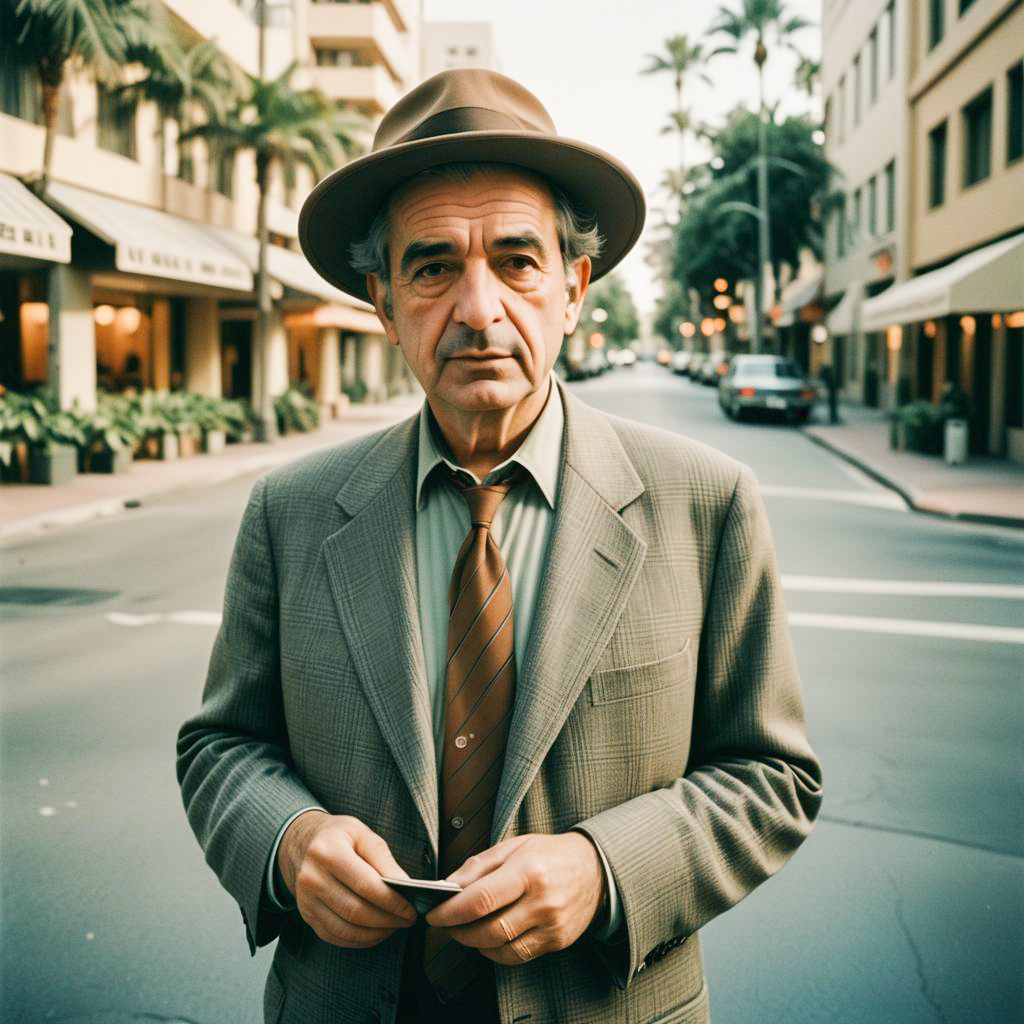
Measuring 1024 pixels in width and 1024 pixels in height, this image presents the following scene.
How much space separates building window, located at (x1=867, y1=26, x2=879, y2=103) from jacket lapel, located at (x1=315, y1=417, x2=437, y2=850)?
3509 cm

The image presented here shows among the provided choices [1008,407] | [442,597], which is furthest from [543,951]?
[1008,407]

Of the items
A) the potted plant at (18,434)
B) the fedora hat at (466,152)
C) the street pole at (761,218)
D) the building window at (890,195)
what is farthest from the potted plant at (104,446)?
the street pole at (761,218)

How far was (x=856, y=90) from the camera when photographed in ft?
120

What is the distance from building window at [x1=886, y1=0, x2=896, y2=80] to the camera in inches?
1192

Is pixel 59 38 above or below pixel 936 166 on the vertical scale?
below

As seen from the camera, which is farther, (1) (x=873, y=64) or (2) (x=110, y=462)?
(1) (x=873, y=64)

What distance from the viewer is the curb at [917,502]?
41.9ft

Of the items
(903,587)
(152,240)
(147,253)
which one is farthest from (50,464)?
(903,587)

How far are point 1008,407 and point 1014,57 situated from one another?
6077 mm

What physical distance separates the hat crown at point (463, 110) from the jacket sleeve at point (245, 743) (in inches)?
27.6

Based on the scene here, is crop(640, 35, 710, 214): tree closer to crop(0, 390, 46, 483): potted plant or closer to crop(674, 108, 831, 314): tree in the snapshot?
crop(674, 108, 831, 314): tree

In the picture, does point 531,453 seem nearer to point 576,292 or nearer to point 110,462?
point 576,292

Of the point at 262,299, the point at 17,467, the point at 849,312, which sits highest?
the point at 849,312

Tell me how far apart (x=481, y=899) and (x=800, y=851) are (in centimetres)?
319
